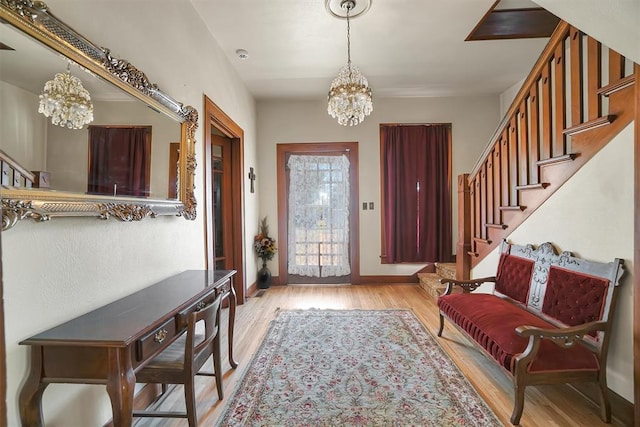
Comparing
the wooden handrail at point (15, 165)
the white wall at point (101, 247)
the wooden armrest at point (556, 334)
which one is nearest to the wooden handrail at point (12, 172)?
the wooden handrail at point (15, 165)

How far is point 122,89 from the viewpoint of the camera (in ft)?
5.94

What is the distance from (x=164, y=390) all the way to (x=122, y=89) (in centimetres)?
204

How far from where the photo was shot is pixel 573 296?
214cm

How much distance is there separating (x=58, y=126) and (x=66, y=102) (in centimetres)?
13

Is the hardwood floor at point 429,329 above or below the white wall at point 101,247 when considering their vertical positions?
below

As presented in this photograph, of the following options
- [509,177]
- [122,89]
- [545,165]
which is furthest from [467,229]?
[122,89]

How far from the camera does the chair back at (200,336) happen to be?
5.47 feet

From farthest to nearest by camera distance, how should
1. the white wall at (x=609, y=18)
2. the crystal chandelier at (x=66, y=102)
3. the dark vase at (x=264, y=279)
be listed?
the dark vase at (x=264, y=279) < the crystal chandelier at (x=66, y=102) < the white wall at (x=609, y=18)

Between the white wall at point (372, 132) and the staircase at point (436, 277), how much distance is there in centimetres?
33

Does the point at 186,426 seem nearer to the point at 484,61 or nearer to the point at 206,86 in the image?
the point at 206,86

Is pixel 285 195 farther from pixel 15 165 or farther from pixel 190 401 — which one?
pixel 15 165

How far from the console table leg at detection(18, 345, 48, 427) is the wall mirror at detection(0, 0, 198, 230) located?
0.55 meters

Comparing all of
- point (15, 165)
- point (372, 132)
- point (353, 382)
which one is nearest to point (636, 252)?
point (353, 382)

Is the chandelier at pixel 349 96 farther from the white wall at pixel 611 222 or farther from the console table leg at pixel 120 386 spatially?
the console table leg at pixel 120 386
